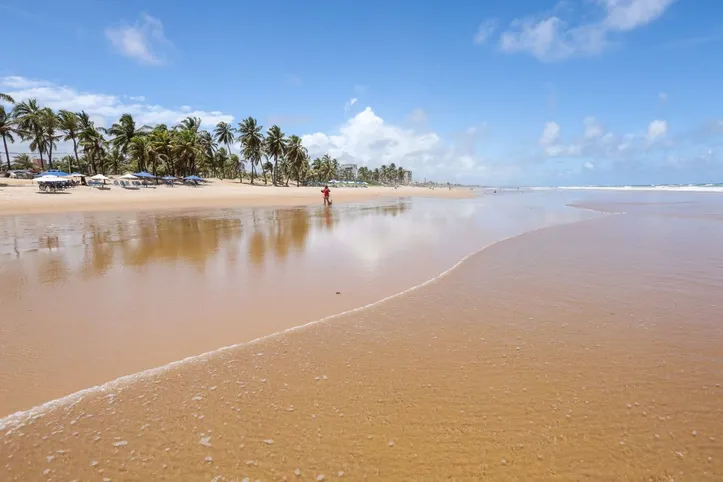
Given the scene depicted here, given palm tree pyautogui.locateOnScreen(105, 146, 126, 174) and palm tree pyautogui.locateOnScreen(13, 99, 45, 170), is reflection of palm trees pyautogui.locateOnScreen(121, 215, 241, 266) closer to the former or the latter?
palm tree pyautogui.locateOnScreen(13, 99, 45, 170)

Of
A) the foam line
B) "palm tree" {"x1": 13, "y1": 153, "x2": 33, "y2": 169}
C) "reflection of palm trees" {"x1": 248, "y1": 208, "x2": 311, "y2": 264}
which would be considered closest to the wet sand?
the foam line

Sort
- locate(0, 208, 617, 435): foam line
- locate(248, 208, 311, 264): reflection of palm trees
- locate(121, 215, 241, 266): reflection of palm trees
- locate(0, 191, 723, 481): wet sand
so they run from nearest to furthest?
locate(0, 191, 723, 481): wet sand, locate(0, 208, 617, 435): foam line, locate(121, 215, 241, 266): reflection of palm trees, locate(248, 208, 311, 264): reflection of palm trees

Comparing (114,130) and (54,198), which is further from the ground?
(114,130)

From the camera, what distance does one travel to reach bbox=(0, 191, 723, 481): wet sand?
257cm

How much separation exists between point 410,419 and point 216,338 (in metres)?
2.94

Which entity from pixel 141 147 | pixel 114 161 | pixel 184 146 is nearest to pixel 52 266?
pixel 184 146

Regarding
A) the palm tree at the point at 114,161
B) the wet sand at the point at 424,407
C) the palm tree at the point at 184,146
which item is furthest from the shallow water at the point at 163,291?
the palm tree at the point at 114,161

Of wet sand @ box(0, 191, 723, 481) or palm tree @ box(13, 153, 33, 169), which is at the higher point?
palm tree @ box(13, 153, 33, 169)

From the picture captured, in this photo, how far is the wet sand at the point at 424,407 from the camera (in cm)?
257

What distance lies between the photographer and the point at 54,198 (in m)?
34.2

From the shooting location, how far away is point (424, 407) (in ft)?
10.5

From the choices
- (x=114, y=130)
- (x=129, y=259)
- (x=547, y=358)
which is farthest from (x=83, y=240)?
(x=114, y=130)

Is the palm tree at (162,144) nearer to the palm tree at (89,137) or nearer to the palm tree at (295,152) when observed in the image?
the palm tree at (89,137)

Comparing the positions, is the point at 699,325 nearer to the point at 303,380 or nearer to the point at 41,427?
the point at 303,380
